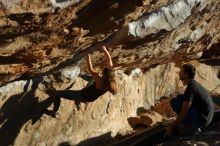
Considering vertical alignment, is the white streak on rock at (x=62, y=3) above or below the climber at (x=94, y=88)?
above

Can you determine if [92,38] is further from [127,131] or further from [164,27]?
[127,131]

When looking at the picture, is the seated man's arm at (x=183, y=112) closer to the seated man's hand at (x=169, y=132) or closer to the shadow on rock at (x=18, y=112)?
the seated man's hand at (x=169, y=132)

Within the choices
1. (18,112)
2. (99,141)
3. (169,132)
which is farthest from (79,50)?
(99,141)

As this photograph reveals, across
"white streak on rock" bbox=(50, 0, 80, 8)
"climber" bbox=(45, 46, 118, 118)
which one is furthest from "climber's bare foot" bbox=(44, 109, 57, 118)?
"white streak on rock" bbox=(50, 0, 80, 8)

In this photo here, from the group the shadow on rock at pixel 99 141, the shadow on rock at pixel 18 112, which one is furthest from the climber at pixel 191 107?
the shadow on rock at pixel 18 112

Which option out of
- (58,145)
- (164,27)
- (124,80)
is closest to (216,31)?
(124,80)

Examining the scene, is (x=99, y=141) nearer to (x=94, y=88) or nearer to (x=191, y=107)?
(x=94, y=88)

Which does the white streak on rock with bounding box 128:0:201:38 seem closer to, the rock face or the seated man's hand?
the rock face
